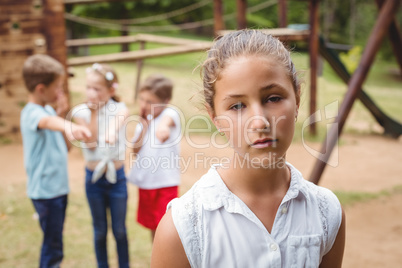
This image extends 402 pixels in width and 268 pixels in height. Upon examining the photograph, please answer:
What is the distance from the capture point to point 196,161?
613cm

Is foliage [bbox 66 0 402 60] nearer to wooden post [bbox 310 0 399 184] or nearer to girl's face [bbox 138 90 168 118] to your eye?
wooden post [bbox 310 0 399 184]

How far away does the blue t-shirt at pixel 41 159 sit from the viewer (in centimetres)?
263

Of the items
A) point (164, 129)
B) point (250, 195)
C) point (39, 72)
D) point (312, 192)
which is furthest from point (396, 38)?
point (250, 195)

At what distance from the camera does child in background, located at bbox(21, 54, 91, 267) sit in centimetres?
264

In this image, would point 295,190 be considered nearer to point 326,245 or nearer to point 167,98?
point 326,245

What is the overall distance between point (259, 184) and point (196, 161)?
4.92m

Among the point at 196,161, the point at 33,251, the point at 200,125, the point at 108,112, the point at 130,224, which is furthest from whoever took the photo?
the point at 200,125

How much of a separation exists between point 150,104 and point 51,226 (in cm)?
102

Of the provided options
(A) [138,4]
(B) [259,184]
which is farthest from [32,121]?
(A) [138,4]

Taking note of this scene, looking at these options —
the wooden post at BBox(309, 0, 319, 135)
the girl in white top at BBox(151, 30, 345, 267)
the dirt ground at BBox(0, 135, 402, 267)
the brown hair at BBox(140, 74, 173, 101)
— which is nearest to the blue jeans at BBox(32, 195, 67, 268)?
the brown hair at BBox(140, 74, 173, 101)

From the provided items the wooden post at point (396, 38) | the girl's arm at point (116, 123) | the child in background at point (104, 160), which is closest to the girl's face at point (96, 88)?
the child in background at point (104, 160)

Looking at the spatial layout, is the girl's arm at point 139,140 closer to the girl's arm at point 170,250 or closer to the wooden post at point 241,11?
the girl's arm at point 170,250

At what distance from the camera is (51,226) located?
2660mm

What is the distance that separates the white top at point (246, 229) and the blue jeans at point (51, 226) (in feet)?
5.63
